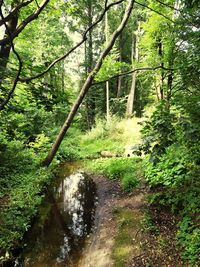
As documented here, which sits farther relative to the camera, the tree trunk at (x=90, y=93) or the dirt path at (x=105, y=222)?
the tree trunk at (x=90, y=93)

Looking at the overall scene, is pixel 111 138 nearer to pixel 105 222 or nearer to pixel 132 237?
pixel 105 222

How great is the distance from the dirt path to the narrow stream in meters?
0.19

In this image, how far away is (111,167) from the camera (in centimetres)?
1047

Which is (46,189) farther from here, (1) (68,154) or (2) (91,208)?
(1) (68,154)

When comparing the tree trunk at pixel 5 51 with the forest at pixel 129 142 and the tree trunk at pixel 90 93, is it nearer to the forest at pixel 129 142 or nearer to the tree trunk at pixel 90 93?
the forest at pixel 129 142

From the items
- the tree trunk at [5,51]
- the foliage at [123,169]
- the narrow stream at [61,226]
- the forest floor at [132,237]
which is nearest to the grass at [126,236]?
the forest floor at [132,237]

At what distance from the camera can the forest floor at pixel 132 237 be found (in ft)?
16.9

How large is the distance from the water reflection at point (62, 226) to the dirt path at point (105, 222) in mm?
215

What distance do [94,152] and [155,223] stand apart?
8.03m

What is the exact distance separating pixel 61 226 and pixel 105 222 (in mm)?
1152

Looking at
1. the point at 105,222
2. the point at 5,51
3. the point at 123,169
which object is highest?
the point at 5,51

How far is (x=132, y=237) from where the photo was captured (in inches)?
234

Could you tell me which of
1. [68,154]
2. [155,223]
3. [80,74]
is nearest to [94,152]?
[68,154]

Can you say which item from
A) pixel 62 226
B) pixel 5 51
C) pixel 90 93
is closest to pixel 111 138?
pixel 90 93
